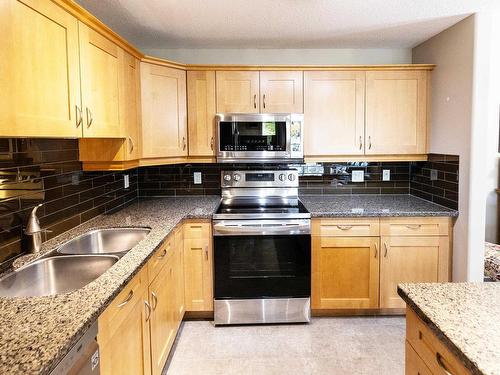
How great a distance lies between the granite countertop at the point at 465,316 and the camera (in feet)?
3.09

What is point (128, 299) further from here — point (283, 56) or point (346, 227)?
point (283, 56)

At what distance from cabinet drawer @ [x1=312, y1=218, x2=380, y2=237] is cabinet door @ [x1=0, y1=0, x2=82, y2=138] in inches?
72.3

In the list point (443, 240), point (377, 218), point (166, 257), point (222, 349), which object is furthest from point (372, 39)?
point (222, 349)

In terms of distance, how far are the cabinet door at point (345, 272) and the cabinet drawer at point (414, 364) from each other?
4.95 feet

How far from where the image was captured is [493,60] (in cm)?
281

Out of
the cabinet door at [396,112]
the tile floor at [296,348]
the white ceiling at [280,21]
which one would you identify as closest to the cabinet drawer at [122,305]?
the tile floor at [296,348]

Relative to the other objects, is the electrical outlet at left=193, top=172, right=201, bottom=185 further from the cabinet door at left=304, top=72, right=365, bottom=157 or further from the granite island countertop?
the cabinet door at left=304, top=72, right=365, bottom=157

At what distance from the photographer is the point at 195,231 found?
2.89 meters

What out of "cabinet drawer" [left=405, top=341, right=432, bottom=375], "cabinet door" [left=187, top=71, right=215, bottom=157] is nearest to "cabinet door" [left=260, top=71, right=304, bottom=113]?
"cabinet door" [left=187, top=71, right=215, bottom=157]

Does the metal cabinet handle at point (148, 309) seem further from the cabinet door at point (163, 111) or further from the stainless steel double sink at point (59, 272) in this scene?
the cabinet door at point (163, 111)

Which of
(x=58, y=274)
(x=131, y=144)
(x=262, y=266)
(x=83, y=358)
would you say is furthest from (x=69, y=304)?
(x=262, y=266)

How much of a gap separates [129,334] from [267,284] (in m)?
1.42

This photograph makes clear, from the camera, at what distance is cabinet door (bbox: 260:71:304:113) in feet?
10.4

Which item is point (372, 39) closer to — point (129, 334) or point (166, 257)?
point (166, 257)
